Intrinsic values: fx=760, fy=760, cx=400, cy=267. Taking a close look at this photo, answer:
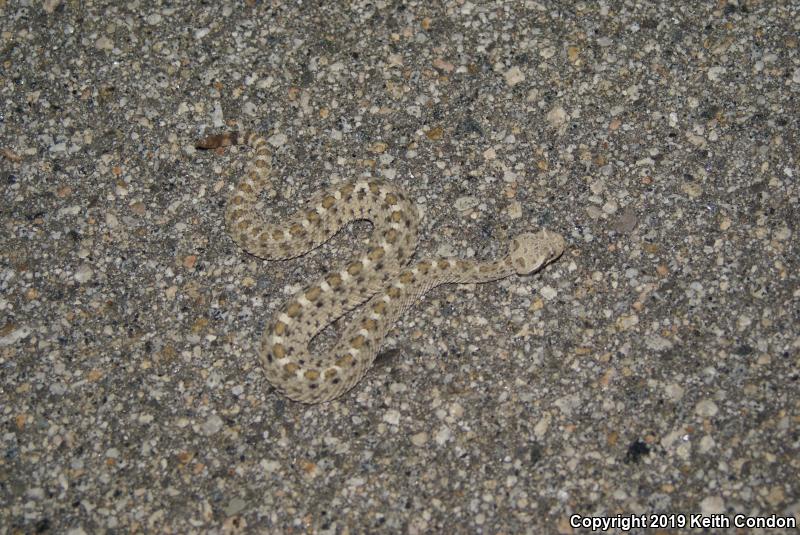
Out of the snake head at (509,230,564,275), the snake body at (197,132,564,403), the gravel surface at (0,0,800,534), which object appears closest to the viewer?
the gravel surface at (0,0,800,534)

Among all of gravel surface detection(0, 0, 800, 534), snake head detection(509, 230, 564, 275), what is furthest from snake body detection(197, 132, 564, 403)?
gravel surface detection(0, 0, 800, 534)

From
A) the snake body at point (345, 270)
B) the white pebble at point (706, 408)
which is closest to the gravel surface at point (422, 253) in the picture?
the white pebble at point (706, 408)

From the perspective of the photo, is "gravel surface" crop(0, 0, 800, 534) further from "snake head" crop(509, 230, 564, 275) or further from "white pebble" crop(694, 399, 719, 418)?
"snake head" crop(509, 230, 564, 275)

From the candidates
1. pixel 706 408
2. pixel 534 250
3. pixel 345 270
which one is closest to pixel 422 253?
pixel 345 270

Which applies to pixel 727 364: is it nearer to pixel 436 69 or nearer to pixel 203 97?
pixel 436 69

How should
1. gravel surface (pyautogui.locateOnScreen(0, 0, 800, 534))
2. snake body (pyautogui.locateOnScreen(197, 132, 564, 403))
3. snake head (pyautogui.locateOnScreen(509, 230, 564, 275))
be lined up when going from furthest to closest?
snake head (pyautogui.locateOnScreen(509, 230, 564, 275)) < snake body (pyautogui.locateOnScreen(197, 132, 564, 403)) < gravel surface (pyautogui.locateOnScreen(0, 0, 800, 534))

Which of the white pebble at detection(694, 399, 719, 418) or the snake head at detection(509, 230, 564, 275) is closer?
the white pebble at detection(694, 399, 719, 418)

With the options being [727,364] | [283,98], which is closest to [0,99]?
[283,98]
